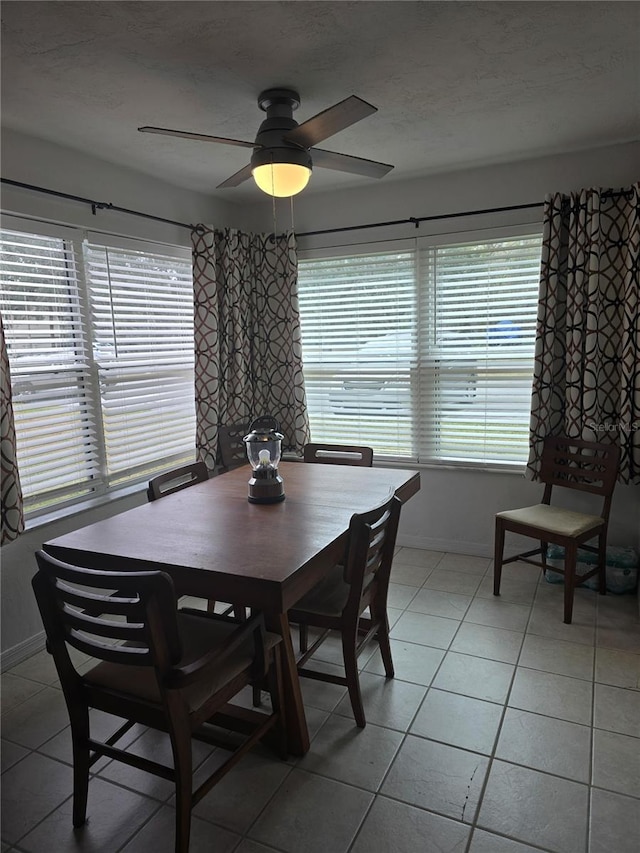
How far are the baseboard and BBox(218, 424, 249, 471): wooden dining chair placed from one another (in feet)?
4.59

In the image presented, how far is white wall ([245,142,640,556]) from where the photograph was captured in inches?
129

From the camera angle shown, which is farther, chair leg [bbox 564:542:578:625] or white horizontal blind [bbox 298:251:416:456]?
white horizontal blind [bbox 298:251:416:456]

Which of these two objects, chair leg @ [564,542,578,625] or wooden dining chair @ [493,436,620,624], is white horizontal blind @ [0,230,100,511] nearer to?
wooden dining chair @ [493,436,620,624]

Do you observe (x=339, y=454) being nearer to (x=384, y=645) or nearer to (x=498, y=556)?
(x=498, y=556)

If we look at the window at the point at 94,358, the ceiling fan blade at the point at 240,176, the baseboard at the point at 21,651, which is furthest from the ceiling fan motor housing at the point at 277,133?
the baseboard at the point at 21,651

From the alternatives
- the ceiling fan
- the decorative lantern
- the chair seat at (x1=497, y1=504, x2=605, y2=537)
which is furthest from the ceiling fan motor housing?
the chair seat at (x1=497, y1=504, x2=605, y2=537)

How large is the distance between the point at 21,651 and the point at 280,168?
2.56 metres

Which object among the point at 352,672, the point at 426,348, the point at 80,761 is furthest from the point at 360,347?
the point at 80,761

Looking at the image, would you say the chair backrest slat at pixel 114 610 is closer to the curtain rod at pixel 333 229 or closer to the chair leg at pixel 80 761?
the chair leg at pixel 80 761

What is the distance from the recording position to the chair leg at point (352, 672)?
2.10 meters

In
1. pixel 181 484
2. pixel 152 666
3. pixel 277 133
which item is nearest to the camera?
pixel 152 666

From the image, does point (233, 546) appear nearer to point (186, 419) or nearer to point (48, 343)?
point (48, 343)

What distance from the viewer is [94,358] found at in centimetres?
318

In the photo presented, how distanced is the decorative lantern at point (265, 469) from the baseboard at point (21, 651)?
4.64 feet
